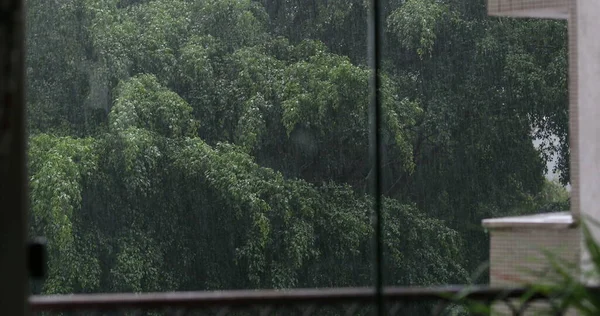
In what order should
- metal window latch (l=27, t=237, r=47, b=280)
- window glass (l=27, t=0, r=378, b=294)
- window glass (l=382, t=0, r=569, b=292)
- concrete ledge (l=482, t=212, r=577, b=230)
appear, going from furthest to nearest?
window glass (l=382, t=0, r=569, b=292) → window glass (l=27, t=0, r=378, b=294) → concrete ledge (l=482, t=212, r=577, b=230) → metal window latch (l=27, t=237, r=47, b=280)

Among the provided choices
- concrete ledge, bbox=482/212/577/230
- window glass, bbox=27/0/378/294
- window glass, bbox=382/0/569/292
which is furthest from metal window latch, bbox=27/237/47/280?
window glass, bbox=382/0/569/292

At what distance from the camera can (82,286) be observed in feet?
40.0

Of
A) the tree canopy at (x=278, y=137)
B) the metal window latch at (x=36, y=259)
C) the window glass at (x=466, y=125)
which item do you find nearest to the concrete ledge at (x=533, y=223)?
the metal window latch at (x=36, y=259)

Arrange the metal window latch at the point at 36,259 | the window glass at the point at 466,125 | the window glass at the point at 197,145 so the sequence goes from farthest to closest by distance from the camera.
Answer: the window glass at the point at 466,125, the window glass at the point at 197,145, the metal window latch at the point at 36,259

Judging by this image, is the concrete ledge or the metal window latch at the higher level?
the metal window latch

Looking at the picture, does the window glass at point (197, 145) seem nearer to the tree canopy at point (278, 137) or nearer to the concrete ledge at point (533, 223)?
the tree canopy at point (278, 137)

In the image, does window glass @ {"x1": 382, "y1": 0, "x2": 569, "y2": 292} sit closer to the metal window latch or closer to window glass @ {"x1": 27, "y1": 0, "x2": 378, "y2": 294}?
window glass @ {"x1": 27, "y1": 0, "x2": 378, "y2": 294}

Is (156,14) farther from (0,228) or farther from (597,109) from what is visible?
(0,228)

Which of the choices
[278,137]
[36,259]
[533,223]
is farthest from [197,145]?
[36,259]

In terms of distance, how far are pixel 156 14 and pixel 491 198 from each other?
16.1 feet

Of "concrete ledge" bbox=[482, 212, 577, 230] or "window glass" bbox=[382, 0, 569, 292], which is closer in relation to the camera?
"concrete ledge" bbox=[482, 212, 577, 230]

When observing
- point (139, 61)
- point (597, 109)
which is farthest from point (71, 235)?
point (597, 109)

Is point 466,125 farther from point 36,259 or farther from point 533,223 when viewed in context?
point 36,259

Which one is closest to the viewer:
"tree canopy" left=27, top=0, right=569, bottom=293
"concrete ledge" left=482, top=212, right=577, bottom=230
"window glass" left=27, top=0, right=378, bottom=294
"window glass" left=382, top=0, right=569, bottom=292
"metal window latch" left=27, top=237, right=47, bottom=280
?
"metal window latch" left=27, top=237, right=47, bottom=280
